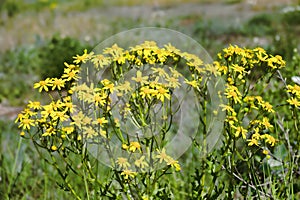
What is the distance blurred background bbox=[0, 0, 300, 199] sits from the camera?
3.73 meters

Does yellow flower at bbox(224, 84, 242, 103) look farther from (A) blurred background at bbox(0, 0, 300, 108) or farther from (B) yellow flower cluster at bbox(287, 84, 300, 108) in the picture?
(A) blurred background at bbox(0, 0, 300, 108)

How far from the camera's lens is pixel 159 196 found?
6.78 feet

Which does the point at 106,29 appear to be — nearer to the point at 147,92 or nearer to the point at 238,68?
the point at 238,68

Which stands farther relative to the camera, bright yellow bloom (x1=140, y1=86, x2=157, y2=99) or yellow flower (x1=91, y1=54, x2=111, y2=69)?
yellow flower (x1=91, y1=54, x2=111, y2=69)

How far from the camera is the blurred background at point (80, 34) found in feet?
12.2

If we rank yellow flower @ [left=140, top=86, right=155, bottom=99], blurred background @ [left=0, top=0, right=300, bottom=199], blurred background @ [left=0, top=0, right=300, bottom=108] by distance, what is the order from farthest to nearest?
blurred background @ [left=0, top=0, right=300, bottom=108], blurred background @ [left=0, top=0, right=300, bottom=199], yellow flower @ [left=140, top=86, right=155, bottom=99]

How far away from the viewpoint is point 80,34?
802 cm

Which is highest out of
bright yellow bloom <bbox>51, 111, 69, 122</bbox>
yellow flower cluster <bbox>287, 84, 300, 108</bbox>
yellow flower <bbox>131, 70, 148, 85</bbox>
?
yellow flower <bbox>131, 70, 148, 85</bbox>

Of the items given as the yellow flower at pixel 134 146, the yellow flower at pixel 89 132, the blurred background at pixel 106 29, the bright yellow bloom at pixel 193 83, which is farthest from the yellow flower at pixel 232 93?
the blurred background at pixel 106 29

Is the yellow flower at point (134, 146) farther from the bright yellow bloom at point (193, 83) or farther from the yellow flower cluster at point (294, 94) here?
the yellow flower cluster at point (294, 94)

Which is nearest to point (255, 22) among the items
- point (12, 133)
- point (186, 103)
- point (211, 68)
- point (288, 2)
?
point (288, 2)

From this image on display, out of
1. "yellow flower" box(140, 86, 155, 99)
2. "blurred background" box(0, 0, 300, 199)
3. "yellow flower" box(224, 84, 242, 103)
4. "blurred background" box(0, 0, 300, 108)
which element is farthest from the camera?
"blurred background" box(0, 0, 300, 108)

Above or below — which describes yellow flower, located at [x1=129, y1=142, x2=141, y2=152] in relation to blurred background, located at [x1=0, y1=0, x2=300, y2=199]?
below

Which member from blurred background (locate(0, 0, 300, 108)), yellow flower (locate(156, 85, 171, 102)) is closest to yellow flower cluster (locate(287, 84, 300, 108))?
yellow flower (locate(156, 85, 171, 102))
